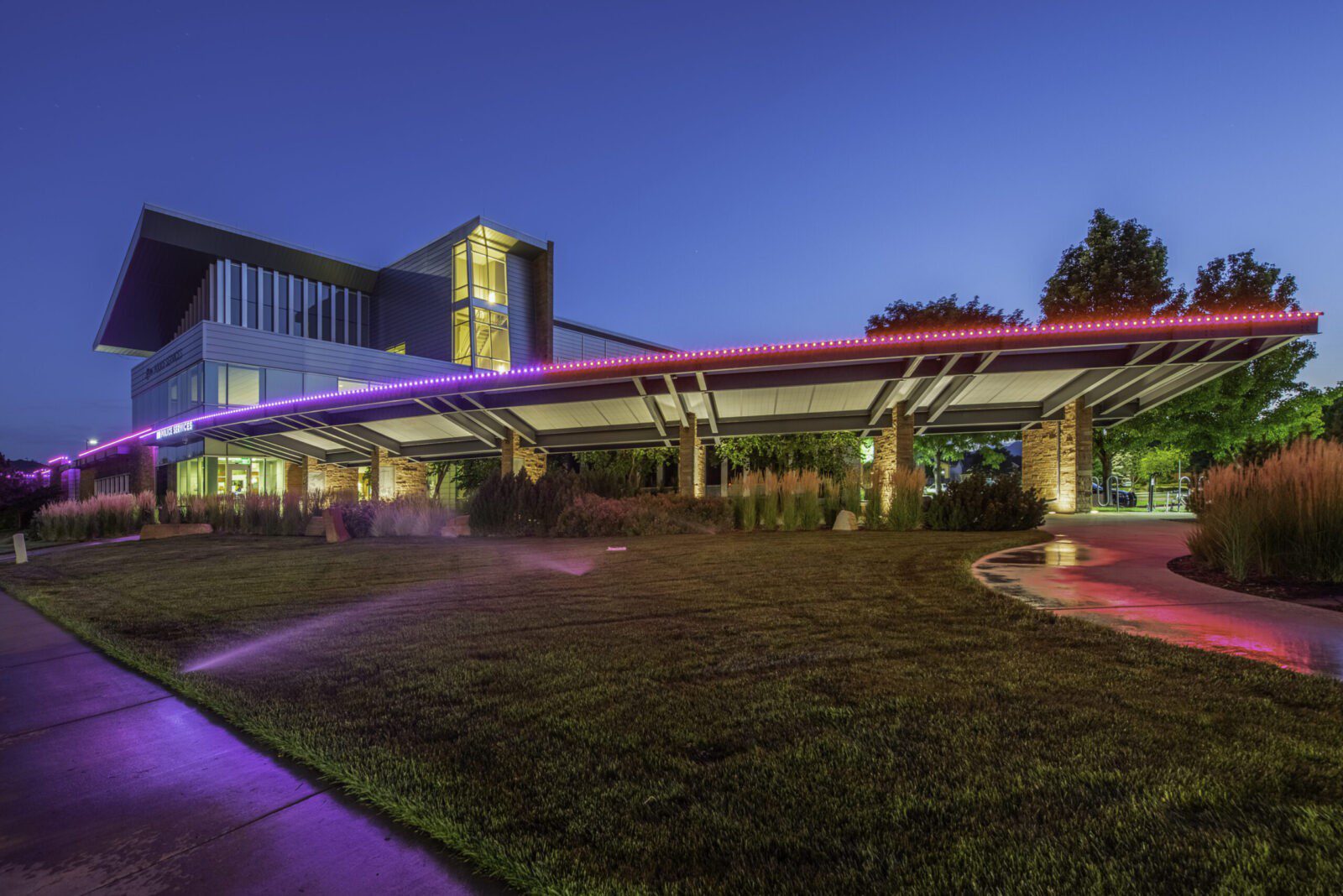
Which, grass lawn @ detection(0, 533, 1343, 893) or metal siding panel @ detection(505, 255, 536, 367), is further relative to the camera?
metal siding panel @ detection(505, 255, 536, 367)

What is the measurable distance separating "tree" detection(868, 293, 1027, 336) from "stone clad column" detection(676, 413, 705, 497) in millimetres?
13722

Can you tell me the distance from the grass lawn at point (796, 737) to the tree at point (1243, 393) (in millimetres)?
23523

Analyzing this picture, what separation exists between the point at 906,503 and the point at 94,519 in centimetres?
2201

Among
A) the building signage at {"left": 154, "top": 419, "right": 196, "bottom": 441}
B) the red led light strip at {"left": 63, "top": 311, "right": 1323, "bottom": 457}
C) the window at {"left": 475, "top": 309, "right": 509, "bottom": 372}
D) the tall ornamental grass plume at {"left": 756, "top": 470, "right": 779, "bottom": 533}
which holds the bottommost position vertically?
the tall ornamental grass plume at {"left": 756, "top": 470, "right": 779, "bottom": 533}

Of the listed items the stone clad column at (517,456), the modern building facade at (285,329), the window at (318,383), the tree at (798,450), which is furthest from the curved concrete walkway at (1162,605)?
the window at (318,383)

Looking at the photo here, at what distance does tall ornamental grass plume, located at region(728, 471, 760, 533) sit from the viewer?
12.8m

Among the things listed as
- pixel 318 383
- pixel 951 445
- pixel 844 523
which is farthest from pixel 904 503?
pixel 318 383

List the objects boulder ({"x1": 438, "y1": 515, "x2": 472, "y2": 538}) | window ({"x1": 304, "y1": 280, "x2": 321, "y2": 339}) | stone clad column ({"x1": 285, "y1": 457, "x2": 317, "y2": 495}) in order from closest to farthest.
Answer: boulder ({"x1": 438, "y1": 515, "x2": 472, "y2": 538})
stone clad column ({"x1": 285, "y1": 457, "x2": 317, "y2": 495})
window ({"x1": 304, "y1": 280, "x2": 321, "y2": 339})

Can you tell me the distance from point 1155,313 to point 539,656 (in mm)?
28863

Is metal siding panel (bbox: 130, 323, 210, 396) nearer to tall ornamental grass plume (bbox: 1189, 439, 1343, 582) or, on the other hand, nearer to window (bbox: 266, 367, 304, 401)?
window (bbox: 266, 367, 304, 401)

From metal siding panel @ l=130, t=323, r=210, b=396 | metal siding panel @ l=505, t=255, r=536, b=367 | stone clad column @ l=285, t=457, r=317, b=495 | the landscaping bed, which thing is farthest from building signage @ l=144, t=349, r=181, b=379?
the landscaping bed

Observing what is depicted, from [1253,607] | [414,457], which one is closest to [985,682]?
[1253,607]

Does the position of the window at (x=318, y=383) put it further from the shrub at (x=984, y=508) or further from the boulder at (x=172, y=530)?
the shrub at (x=984, y=508)

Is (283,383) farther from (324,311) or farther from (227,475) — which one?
(324,311)
